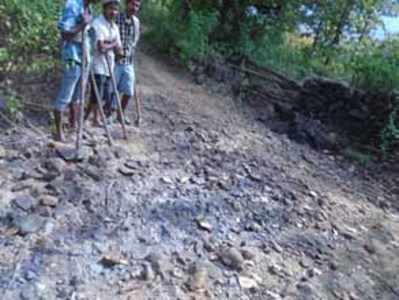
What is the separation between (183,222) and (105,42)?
69.4 inches

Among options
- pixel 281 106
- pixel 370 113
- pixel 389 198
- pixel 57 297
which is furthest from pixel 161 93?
pixel 57 297

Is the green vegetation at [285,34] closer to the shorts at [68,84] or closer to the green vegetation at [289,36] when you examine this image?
the green vegetation at [289,36]

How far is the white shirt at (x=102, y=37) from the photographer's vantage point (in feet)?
15.0

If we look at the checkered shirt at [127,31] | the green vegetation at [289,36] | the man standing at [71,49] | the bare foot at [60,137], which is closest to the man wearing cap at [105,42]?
the checkered shirt at [127,31]

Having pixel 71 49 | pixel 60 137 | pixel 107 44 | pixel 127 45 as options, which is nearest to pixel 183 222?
pixel 60 137

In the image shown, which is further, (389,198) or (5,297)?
(389,198)

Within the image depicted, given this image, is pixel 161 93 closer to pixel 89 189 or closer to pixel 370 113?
pixel 370 113

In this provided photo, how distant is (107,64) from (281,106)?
3.16 meters

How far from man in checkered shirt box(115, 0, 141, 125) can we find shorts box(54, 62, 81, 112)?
0.66 meters

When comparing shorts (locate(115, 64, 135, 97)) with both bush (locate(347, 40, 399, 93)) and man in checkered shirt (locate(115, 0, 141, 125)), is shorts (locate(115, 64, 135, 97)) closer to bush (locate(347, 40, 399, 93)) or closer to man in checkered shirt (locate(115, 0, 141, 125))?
man in checkered shirt (locate(115, 0, 141, 125))

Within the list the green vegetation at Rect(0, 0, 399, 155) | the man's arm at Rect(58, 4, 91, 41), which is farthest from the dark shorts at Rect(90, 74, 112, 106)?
the green vegetation at Rect(0, 0, 399, 155)

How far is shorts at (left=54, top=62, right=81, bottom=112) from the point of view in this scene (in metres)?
4.32

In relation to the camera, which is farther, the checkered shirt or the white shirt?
the checkered shirt

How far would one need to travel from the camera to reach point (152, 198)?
408 cm
